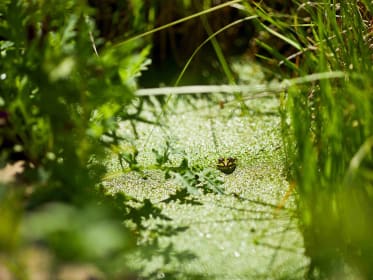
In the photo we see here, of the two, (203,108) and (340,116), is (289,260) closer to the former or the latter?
(340,116)

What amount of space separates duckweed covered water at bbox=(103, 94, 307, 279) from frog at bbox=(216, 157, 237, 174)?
16mm

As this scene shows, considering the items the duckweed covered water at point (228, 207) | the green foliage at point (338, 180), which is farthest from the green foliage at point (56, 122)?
→ the green foliage at point (338, 180)

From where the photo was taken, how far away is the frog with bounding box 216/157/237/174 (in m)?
1.68

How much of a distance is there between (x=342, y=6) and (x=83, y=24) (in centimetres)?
60

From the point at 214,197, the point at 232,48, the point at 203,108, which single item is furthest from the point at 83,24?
the point at 232,48

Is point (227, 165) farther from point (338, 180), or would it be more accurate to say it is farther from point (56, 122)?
point (56, 122)

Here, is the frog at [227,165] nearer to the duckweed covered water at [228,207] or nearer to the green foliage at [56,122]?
the duckweed covered water at [228,207]

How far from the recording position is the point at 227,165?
1694mm

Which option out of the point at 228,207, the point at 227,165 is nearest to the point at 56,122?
the point at 228,207

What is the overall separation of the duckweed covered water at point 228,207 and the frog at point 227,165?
16 mm

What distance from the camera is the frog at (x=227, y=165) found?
168 cm

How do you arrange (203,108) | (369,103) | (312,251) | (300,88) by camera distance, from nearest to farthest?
1. (369,103)
2. (312,251)
3. (300,88)
4. (203,108)

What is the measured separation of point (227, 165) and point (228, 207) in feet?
0.71

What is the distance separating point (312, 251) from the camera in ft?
4.25
